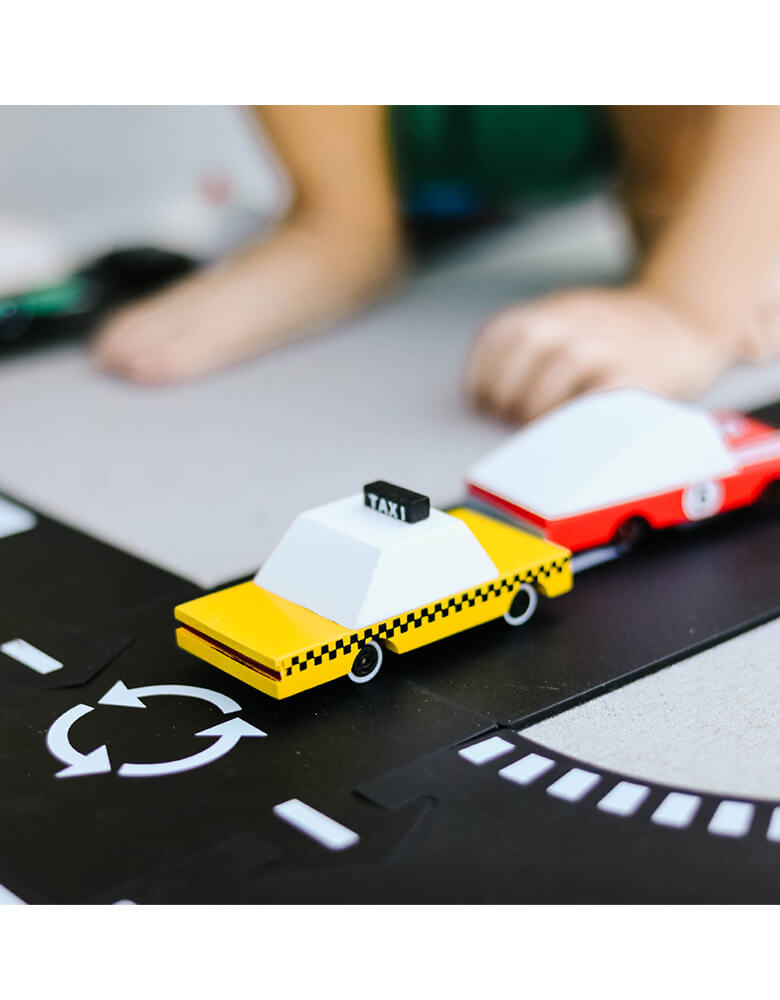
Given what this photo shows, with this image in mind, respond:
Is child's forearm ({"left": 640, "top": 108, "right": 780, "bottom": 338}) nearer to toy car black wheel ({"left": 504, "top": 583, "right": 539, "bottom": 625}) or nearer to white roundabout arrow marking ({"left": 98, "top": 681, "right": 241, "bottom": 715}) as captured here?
toy car black wheel ({"left": 504, "top": 583, "right": 539, "bottom": 625})

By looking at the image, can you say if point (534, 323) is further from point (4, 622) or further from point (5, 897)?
point (5, 897)

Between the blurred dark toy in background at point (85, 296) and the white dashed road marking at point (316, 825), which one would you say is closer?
the white dashed road marking at point (316, 825)

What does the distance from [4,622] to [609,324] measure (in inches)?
18.2

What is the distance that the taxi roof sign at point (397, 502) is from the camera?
0.57 m

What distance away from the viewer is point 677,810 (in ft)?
1.54

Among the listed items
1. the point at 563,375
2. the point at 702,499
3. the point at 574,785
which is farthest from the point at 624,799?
the point at 563,375

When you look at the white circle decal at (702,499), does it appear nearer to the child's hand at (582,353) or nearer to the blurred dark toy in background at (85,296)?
the child's hand at (582,353)

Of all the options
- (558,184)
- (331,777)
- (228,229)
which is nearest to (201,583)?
(331,777)

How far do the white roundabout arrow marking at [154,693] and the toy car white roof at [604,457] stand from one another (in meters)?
0.18

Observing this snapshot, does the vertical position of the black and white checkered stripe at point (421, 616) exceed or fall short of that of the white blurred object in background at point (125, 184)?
it falls short

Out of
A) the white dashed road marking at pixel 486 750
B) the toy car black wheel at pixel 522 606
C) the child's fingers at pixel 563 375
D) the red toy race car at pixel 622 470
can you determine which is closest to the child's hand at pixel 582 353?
the child's fingers at pixel 563 375

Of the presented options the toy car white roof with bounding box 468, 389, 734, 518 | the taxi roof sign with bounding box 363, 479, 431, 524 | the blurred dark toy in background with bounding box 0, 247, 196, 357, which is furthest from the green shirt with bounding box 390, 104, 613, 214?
the taxi roof sign with bounding box 363, 479, 431, 524

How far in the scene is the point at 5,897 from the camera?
1.43ft

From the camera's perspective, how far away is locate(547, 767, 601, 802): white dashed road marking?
0.48 metres
